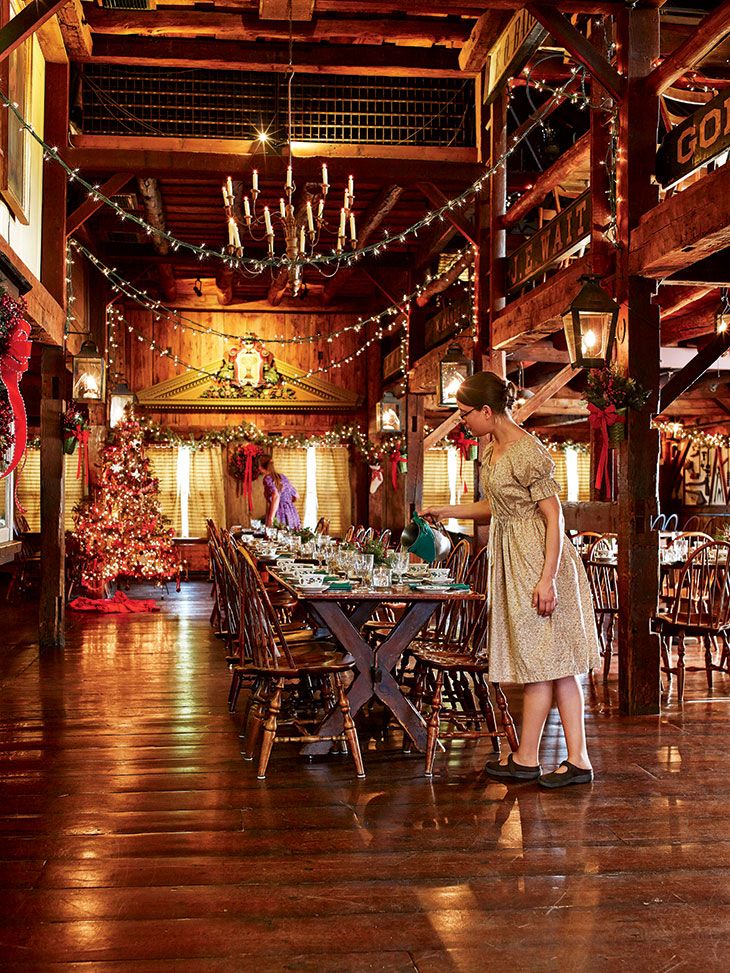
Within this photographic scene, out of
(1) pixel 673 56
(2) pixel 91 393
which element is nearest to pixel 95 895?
(1) pixel 673 56

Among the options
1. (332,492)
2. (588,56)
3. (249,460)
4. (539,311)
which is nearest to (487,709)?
(539,311)

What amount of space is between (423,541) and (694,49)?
10.3 ft

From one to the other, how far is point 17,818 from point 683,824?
8.59 feet

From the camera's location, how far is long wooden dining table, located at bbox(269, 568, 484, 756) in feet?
16.4

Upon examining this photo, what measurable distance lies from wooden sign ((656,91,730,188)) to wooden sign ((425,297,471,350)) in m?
4.97

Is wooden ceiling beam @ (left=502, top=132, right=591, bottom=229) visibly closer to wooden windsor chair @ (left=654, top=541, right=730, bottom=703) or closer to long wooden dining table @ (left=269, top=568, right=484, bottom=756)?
wooden windsor chair @ (left=654, top=541, right=730, bottom=703)

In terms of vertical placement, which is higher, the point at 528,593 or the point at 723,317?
the point at 723,317

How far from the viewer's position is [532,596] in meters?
4.43

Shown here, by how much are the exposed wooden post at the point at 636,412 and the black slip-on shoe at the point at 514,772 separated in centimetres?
164

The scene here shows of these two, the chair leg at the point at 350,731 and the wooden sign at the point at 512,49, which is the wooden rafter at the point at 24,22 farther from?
the chair leg at the point at 350,731

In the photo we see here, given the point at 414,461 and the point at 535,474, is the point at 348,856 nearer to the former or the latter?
the point at 535,474

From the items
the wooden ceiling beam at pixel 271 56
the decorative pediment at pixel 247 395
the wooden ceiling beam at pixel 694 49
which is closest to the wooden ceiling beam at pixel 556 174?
the wooden ceiling beam at pixel 694 49

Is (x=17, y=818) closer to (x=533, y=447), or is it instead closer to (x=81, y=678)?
(x=533, y=447)

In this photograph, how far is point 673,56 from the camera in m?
5.85
